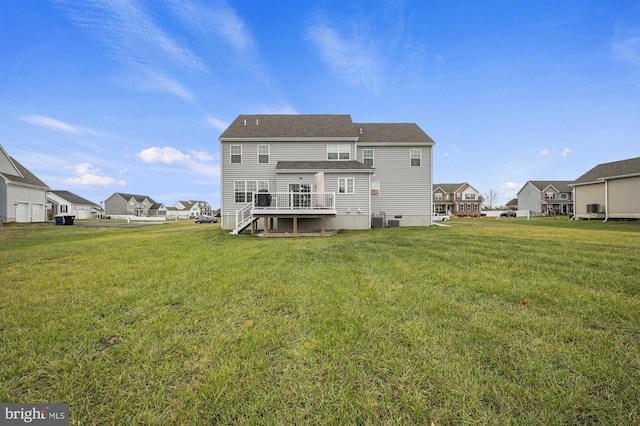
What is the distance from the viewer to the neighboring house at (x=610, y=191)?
929 inches

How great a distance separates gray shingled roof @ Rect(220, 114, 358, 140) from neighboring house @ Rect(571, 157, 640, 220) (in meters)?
26.9

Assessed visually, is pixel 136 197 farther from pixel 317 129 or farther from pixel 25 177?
pixel 317 129

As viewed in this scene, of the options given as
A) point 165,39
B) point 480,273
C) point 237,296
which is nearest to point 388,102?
point 165,39

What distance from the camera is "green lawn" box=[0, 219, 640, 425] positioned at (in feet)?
6.66

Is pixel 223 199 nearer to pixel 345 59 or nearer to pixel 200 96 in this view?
pixel 200 96

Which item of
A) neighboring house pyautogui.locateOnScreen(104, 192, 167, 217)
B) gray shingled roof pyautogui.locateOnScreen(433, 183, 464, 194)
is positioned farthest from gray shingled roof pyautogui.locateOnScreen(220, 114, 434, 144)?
neighboring house pyautogui.locateOnScreen(104, 192, 167, 217)

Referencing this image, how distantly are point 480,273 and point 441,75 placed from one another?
759 inches

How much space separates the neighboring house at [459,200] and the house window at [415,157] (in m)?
44.5

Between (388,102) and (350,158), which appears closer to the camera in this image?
(350,158)

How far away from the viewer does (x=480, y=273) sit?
574cm

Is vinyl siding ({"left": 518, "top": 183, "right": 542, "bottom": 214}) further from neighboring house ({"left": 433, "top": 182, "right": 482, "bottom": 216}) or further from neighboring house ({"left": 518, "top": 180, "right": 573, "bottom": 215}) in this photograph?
neighboring house ({"left": 433, "top": 182, "right": 482, "bottom": 216})

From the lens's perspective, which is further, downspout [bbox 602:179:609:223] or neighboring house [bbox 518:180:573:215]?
neighboring house [bbox 518:180:573:215]

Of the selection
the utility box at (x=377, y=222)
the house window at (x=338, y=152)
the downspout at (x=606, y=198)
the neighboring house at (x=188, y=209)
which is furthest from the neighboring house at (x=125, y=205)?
the downspout at (x=606, y=198)

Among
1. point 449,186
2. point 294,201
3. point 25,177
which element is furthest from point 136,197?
point 449,186
